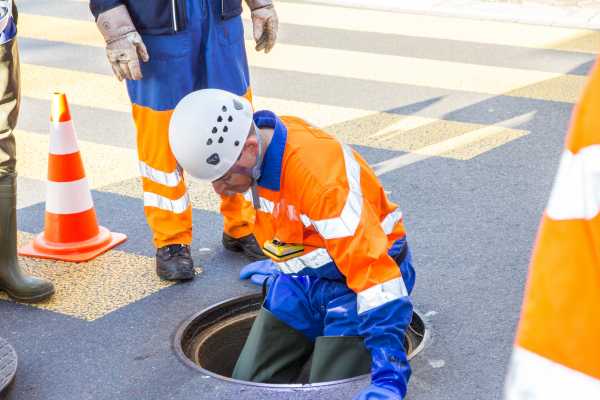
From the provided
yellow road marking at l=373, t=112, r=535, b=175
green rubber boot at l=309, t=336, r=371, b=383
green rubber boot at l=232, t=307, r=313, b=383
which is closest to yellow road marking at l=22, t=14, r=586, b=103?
yellow road marking at l=373, t=112, r=535, b=175

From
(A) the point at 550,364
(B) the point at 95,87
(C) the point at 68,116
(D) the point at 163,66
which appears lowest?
(B) the point at 95,87

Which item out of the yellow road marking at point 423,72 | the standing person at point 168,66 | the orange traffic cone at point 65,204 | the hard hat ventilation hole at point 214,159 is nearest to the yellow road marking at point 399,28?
the yellow road marking at point 423,72

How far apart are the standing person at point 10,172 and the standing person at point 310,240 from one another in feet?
3.55

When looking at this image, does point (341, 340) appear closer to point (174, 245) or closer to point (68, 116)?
point (174, 245)

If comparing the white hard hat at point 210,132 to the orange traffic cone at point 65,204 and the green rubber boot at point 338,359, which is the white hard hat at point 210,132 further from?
the orange traffic cone at point 65,204

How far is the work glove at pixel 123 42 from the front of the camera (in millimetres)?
4305

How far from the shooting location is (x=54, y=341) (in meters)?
4.19

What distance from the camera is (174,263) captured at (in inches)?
184

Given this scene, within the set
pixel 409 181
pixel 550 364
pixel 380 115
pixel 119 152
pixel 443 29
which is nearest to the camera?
pixel 550 364

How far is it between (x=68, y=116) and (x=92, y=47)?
13.9ft

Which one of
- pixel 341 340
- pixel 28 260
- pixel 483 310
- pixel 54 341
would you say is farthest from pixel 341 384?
pixel 28 260

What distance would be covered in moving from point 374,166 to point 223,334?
1.94 m

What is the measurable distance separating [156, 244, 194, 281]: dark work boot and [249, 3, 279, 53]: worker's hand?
1002 mm

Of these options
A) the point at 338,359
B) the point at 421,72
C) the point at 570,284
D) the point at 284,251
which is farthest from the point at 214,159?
the point at 421,72
